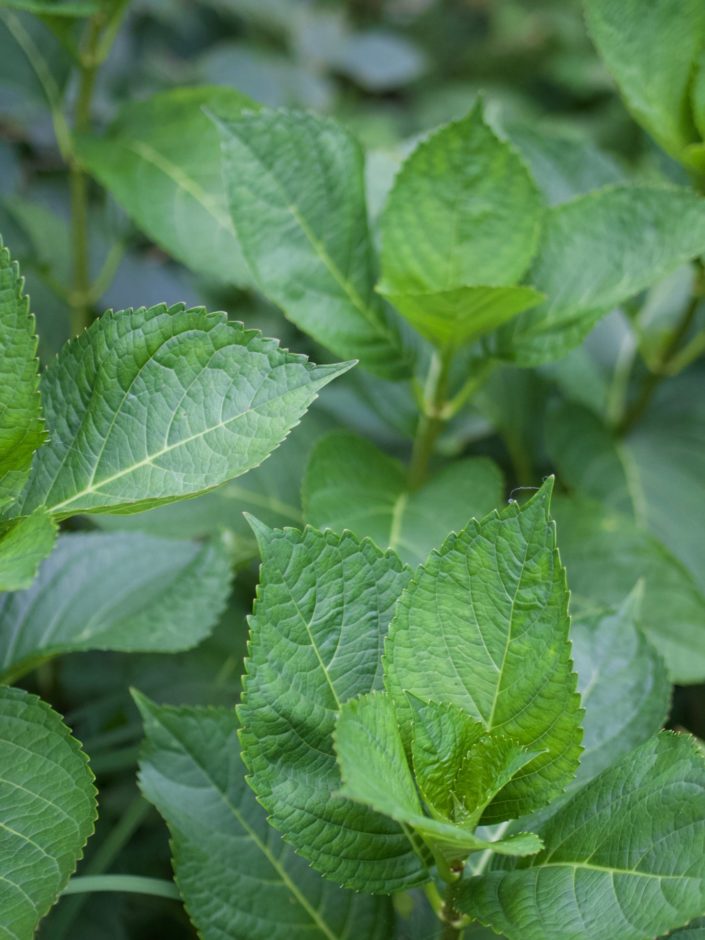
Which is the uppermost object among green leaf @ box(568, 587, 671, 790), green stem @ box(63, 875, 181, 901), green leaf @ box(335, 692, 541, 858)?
green leaf @ box(335, 692, 541, 858)

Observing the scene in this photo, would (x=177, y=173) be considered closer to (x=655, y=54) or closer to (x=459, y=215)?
(x=459, y=215)

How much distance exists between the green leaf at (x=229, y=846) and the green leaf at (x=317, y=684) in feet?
0.38

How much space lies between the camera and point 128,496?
0.57 metres

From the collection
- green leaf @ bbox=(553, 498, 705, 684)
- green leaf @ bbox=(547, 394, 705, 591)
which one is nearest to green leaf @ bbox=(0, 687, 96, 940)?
green leaf @ bbox=(553, 498, 705, 684)

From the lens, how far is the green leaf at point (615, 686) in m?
0.66

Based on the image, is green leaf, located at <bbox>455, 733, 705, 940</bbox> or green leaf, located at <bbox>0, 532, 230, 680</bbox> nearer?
green leaf, located at <bbox>455, 733, 705, 940</bbox>

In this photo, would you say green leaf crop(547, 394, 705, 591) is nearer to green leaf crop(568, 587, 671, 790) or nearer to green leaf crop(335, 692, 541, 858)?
green leaf crop(568, 587, 671, 790)

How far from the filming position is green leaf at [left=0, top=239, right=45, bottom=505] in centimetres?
56

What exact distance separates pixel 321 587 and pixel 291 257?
358mm

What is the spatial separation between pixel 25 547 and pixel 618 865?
1.21 ft

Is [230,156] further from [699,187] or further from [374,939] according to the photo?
[374,939]

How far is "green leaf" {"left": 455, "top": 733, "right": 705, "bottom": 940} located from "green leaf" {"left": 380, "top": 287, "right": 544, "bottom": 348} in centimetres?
35

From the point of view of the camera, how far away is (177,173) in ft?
3.28

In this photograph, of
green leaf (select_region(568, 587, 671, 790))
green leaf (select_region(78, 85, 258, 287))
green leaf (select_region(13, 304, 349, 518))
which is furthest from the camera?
green leaf (select_region(78, 85, 258, 287))
